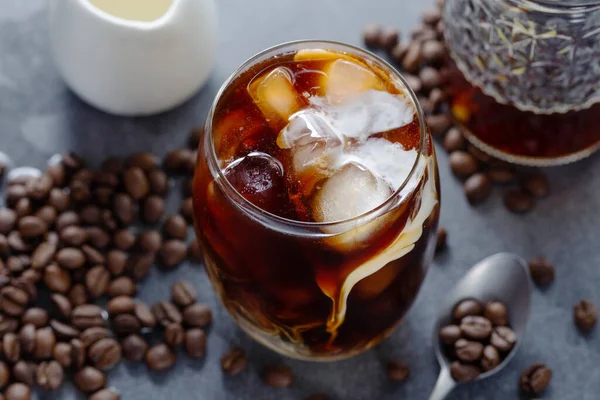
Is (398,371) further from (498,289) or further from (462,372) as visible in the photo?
(498,289)

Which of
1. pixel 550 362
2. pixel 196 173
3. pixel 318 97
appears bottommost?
pixel 550 362

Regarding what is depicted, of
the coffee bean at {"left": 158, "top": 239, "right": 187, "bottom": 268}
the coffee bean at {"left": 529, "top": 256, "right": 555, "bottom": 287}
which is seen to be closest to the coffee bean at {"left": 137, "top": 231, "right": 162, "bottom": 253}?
the coffee bean at {"left": 158, "top": 239, "right": 187, "bottom": 268}

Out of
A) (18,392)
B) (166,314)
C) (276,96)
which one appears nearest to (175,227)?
(166,314)

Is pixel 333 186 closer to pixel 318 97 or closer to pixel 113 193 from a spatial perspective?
pixel 318 97

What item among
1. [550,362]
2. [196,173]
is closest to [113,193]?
[196,173]

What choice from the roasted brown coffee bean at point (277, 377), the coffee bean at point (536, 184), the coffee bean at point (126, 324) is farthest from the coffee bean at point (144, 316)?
the coffee bean at point (536, 184)

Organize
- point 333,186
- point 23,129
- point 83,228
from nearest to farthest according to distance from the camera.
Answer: point 333,186 < point 83,228 < point 23,129

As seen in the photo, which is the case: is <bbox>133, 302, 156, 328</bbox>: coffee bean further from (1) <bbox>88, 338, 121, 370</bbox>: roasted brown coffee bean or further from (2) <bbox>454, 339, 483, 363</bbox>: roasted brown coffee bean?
(2) <bbox>454, 339, 483, 363</bbox>: roasted brown coffee bean
